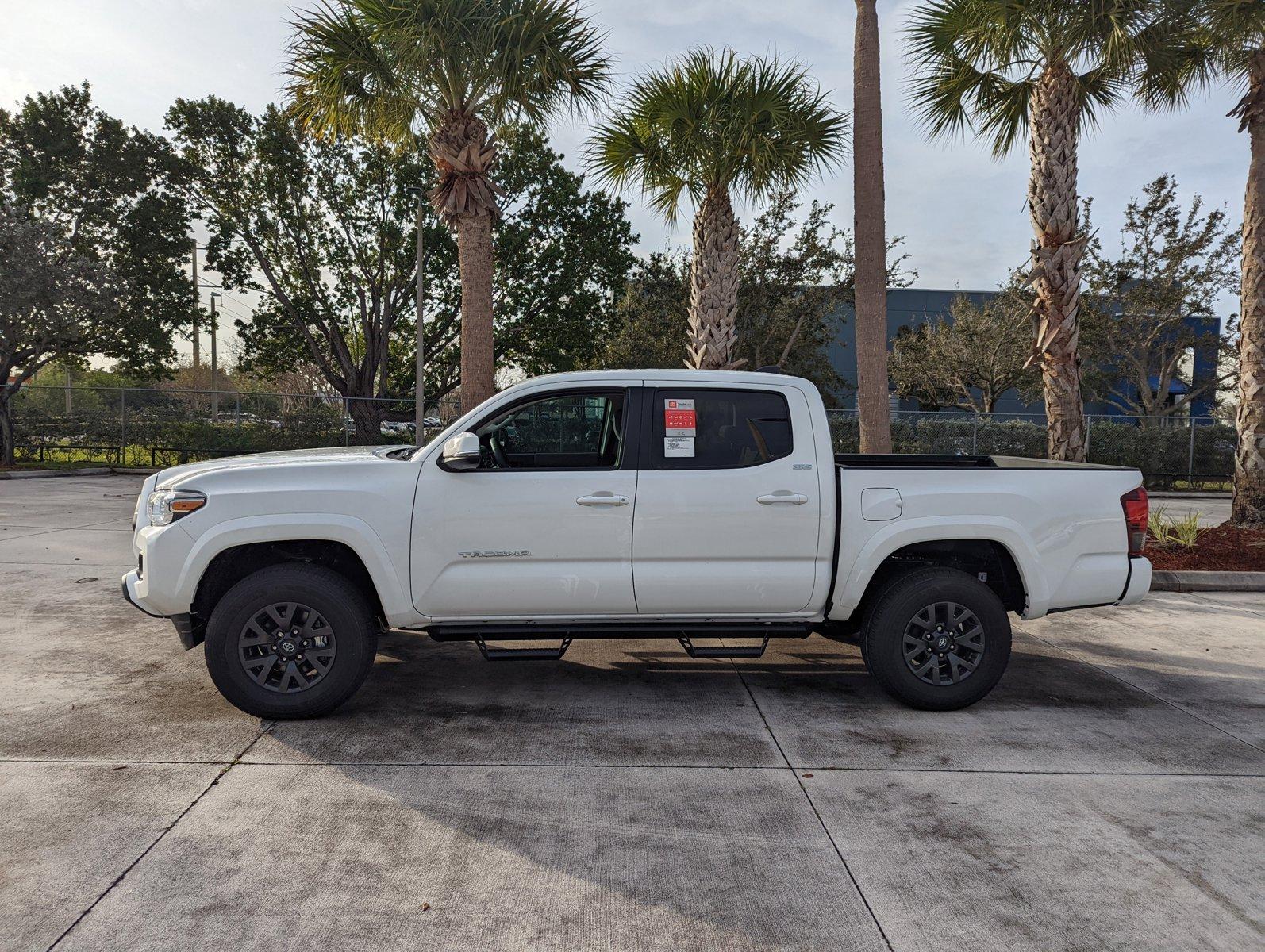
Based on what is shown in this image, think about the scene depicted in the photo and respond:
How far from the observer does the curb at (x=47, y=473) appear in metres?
20.9

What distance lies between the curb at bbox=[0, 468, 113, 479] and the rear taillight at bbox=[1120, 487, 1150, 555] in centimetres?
2301

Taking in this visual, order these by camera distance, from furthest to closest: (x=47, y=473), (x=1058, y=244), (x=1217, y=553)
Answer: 1. (x=47, y=473)
2. (x=1058, y=244)
3. (x=1217, y=553)

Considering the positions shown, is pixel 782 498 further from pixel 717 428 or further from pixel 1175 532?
pixel 1175 532

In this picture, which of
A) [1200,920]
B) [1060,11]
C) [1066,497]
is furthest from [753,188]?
[1200,920]

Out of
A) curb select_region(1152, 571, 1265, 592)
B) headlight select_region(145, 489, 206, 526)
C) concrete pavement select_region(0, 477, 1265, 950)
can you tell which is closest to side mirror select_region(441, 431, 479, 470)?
headlight select_region(145, 489, 206, 526)

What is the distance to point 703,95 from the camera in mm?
12133

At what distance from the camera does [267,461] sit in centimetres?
523

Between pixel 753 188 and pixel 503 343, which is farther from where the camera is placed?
pixel 503 343

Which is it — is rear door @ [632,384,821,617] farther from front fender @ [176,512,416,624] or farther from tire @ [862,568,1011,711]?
front fender @ [176,512,416,624]

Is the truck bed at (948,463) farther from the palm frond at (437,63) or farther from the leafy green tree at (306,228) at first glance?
the leafy green tree at (306,228)

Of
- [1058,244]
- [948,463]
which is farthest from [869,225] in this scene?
[948,463]

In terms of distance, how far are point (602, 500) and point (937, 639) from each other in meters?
2.12

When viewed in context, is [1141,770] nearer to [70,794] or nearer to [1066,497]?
[1066,497]

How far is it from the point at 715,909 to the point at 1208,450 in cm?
2542
